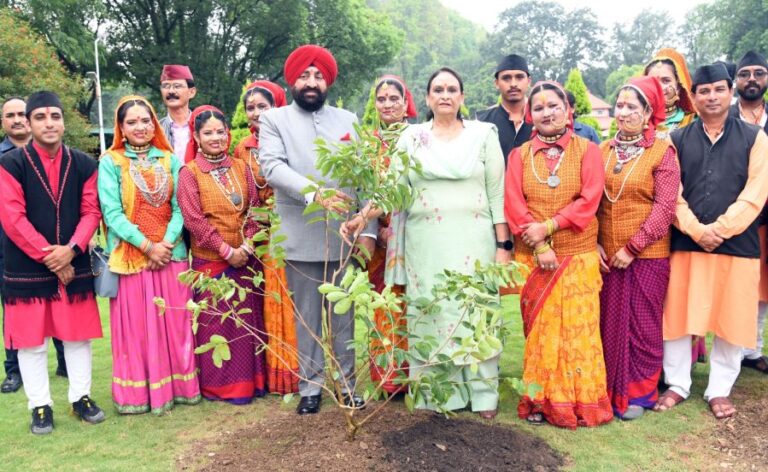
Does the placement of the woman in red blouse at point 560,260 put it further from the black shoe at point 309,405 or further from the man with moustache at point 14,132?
the man with moustache at point 14,132

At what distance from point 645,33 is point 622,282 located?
82151 mm

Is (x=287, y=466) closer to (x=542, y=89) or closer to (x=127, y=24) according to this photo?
(x=542, y=89)

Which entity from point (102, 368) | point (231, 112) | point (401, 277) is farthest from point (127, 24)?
point (401, 277)

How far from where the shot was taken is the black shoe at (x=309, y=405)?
4.16 m

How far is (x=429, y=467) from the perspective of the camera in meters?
3.18

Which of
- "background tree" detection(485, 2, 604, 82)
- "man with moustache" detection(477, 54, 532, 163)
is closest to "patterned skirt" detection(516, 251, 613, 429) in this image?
"man with moustache" detection(477, 54, 532, 163)

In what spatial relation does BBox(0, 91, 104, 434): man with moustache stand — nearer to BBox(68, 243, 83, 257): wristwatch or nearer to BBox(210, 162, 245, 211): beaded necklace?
BBox(68, 243, 83, 257): wristwatch

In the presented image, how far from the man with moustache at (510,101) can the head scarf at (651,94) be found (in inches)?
41.2

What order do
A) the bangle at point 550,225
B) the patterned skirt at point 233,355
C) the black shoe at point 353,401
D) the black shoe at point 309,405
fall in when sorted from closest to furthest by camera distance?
the black shoe at point 353,401
the bangle at point 550,225
the black shoe at point 309,405
the patterned skirt at point 233,355

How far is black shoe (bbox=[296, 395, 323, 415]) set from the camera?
13.6ft

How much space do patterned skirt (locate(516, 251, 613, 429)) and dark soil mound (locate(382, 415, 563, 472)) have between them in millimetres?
386

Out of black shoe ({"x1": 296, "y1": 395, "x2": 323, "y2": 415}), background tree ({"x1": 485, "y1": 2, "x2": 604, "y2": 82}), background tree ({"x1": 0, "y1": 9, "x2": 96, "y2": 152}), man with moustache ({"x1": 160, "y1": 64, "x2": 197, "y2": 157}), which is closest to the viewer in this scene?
black shoe ({"x1": 296, "y1": 395, "x2": 323, "y2": 415})

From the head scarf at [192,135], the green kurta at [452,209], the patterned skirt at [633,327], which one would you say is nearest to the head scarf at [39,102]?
the head scarf at [192,135]

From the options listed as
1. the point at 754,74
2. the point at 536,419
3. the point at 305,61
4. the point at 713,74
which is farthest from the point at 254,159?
the point at 754,74
